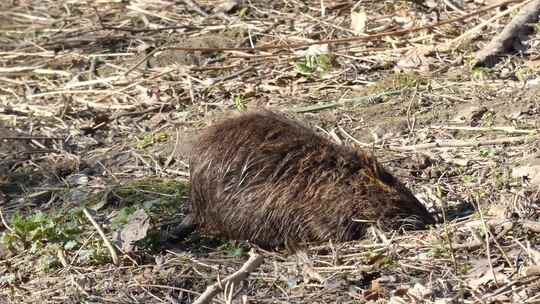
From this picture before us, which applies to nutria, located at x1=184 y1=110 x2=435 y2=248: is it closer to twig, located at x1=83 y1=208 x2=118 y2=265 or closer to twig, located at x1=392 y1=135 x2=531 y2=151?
Result: twig, located at x1=83 y1=208 x2=118 y2=265

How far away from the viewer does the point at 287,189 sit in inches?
199

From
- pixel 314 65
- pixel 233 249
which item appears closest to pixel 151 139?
pixel 314 65

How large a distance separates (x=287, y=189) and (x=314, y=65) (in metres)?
2.63

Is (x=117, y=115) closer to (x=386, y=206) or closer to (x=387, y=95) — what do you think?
(x=387, y=95)

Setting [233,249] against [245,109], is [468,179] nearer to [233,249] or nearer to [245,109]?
[233,249]

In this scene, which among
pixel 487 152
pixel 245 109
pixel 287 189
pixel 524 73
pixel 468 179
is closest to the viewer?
pixel 287 189

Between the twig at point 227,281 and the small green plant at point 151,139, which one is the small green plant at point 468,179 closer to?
the twig at point 227,281

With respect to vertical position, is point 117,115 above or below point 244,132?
below

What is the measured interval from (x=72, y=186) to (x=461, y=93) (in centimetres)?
247

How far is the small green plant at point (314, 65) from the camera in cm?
747

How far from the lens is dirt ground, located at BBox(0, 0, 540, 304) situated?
4.63m

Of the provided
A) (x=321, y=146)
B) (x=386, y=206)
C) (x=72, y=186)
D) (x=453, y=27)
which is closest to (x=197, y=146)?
(x=321, y=146)

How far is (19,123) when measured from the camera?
7.57 m

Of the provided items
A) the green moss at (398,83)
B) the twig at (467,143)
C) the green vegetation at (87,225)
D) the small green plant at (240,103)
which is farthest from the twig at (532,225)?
the small green plant at (240,103)
